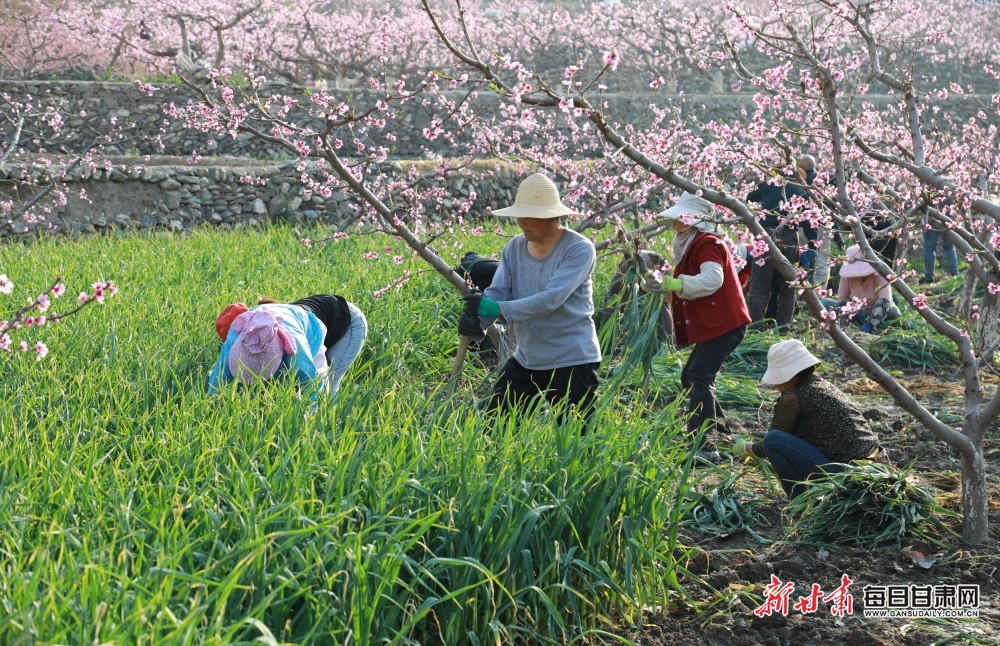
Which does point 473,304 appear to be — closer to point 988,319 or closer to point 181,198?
point 988,319

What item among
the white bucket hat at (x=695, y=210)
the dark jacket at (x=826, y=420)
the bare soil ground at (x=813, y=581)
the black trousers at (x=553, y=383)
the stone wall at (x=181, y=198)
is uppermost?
the white bucket hat at (x=695, y=210)

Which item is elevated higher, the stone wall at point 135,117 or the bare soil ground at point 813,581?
the bare soil ground at point 813,581

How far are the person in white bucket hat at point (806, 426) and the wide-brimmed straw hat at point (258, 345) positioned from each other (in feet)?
5.87

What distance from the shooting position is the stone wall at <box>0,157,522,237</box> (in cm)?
1205

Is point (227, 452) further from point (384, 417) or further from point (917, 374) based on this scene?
point (917, 374)

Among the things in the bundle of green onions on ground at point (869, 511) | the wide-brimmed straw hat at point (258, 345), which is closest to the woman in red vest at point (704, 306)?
the bundle of green onions on ground at point (869, 511)

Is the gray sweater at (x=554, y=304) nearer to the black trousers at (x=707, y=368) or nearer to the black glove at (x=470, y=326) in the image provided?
the black glove at (x=470, y=326)

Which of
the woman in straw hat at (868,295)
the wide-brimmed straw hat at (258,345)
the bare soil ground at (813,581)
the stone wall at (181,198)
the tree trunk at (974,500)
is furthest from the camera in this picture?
the stone wall at (181,198)

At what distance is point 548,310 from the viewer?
147 inches

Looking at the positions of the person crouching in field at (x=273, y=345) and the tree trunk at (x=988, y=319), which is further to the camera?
the tree trunk at (x=988, y=319)

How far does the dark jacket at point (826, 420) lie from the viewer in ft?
11.8

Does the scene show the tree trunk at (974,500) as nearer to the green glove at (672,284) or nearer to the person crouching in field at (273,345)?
the green glove at (672,284)

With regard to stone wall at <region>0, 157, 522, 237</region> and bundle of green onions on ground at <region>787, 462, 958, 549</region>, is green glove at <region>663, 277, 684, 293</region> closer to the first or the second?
bundle of green onions on ground at <region>787, 462, 958, 549</region>

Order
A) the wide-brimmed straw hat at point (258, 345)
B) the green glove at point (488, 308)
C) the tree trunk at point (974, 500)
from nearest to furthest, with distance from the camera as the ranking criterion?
the tree trunk at point (974, 500), the wide-brimmed straw hat at point (258, 345), the green glove at point (488, 308)
